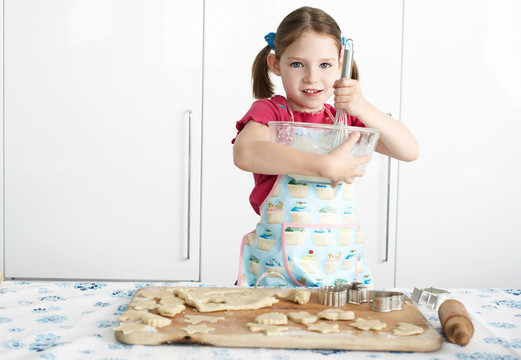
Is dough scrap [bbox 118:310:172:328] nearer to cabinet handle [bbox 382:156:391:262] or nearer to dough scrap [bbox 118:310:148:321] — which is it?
dough scrap [bbox 118:310:148:321]

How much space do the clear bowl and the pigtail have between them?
0.98 ft

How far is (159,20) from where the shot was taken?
2.09 metres

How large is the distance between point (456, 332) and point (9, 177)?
1810 mm

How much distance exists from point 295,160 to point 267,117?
0.60 feet

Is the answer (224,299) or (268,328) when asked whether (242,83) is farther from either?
(268,328)

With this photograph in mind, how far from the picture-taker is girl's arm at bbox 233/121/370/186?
872mm

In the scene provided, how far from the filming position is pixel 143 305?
77 centimetres

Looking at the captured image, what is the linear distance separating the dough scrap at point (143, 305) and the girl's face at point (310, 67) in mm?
445

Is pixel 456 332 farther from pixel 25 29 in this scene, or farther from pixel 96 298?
pixel 25 29

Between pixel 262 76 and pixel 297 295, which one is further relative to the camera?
pixel 262 76

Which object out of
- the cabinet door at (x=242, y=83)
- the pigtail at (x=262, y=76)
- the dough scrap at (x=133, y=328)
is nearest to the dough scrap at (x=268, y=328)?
the dough scrap at (x=133, y=328)

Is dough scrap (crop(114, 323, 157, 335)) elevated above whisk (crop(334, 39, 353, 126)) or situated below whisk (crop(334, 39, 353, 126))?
below

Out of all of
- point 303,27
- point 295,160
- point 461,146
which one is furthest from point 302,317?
point 461,146

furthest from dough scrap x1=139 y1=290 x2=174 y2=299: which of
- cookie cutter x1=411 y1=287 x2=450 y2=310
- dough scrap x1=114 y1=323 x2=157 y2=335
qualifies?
cookie cutter x1=411 y1=287 x2=450 y2=310
